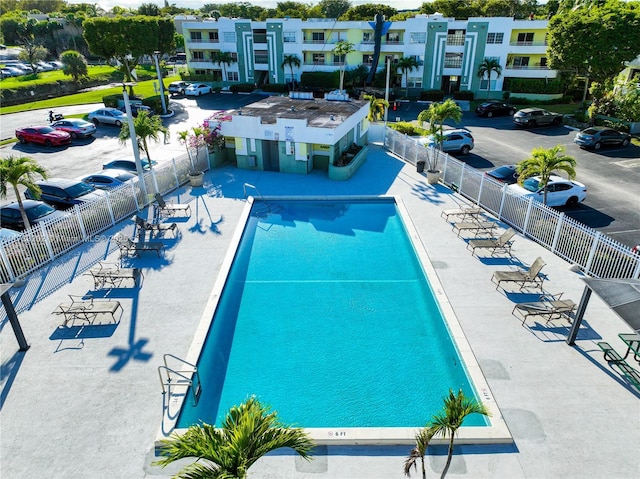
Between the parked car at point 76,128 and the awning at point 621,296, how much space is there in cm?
3512

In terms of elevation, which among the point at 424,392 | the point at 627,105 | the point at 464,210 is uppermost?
the point at 627,105

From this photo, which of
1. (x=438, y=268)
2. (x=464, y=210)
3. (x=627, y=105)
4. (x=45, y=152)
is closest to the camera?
(x=438, y=268)

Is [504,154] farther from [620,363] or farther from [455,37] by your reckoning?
[455,37]

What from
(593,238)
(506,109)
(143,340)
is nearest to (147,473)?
(143,340)

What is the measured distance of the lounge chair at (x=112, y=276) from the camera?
13992 mm

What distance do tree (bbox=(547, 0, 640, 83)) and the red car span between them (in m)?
43.1

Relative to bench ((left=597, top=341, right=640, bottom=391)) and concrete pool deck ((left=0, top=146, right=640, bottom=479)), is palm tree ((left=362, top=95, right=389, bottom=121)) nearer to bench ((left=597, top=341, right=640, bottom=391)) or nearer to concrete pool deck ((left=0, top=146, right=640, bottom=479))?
concrete pool deck ((left=0, top=146, right=640, bottom=479))

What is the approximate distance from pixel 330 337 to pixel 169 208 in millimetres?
10673

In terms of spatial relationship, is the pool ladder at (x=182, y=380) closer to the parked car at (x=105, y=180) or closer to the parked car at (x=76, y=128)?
the parked car at (x=105, y=180)

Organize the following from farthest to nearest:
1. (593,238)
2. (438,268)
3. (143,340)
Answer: (438,268) < (593,238) < (143,340)

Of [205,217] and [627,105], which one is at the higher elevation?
[627,105]

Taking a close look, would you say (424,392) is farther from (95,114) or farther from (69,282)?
(95,114)

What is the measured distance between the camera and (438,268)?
599 inches

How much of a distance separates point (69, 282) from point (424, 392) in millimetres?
11917
